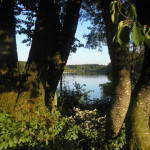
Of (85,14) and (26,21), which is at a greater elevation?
(85,14)

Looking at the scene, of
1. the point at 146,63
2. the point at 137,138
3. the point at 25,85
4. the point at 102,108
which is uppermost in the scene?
the point at 146,63

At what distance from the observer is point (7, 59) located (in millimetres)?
3459

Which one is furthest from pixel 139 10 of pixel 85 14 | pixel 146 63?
pixel 85 14

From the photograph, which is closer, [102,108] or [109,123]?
[109,123]

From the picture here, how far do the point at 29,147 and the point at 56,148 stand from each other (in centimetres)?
59

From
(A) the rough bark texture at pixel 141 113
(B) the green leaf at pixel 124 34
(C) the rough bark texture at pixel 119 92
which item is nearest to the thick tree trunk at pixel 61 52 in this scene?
(C) the rough bark texture at pixel 119 92

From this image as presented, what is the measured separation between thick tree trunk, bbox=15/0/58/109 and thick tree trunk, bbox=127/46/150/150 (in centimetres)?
203

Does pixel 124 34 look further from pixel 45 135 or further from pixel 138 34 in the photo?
pixel 45 135

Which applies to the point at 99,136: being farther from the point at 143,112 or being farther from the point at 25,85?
the point at 25,85

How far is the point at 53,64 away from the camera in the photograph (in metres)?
4.12

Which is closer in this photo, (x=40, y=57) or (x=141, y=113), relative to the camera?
(x=141, y=113)

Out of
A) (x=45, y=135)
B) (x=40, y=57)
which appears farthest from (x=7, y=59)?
(x=45, y=135)

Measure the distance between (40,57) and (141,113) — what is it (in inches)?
105

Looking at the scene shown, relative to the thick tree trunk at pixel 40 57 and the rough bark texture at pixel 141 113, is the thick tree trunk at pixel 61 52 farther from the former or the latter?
the rough bark texture at pixel 141 113
